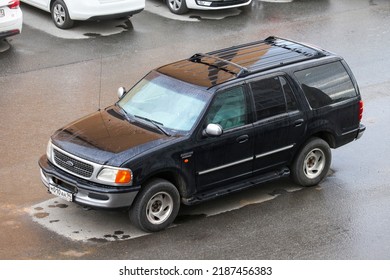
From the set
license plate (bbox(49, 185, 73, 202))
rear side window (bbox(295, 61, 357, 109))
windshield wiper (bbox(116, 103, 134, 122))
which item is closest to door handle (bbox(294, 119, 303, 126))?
rear side window (bbox(295, 61, 357, 109))

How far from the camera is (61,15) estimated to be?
18.0 m

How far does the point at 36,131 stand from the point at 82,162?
11.7 ft

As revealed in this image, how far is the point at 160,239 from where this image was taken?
9.88 meters

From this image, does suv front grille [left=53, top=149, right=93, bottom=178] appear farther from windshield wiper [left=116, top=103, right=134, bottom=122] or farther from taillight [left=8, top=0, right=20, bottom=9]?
taillight [left=8, top=0, right=20, bottom=9]

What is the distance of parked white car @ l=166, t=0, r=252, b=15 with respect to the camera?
62.8 ft

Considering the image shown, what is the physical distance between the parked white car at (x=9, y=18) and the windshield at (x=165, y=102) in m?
5.69

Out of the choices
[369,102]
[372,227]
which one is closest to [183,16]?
[369,102]

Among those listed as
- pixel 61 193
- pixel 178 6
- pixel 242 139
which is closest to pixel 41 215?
pixel 61 193

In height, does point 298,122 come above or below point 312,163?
above

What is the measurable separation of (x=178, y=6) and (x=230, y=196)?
29.7 feet

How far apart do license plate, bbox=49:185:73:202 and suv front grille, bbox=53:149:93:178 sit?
0.26m

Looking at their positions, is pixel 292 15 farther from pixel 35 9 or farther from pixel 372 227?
pixel 372 227

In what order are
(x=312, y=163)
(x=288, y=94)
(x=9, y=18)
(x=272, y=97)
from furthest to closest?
(x=9, y=18) → (x=312, y=163) → (x=288, y=94) → (x=272, y=97)

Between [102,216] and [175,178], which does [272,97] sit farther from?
[102,216]
